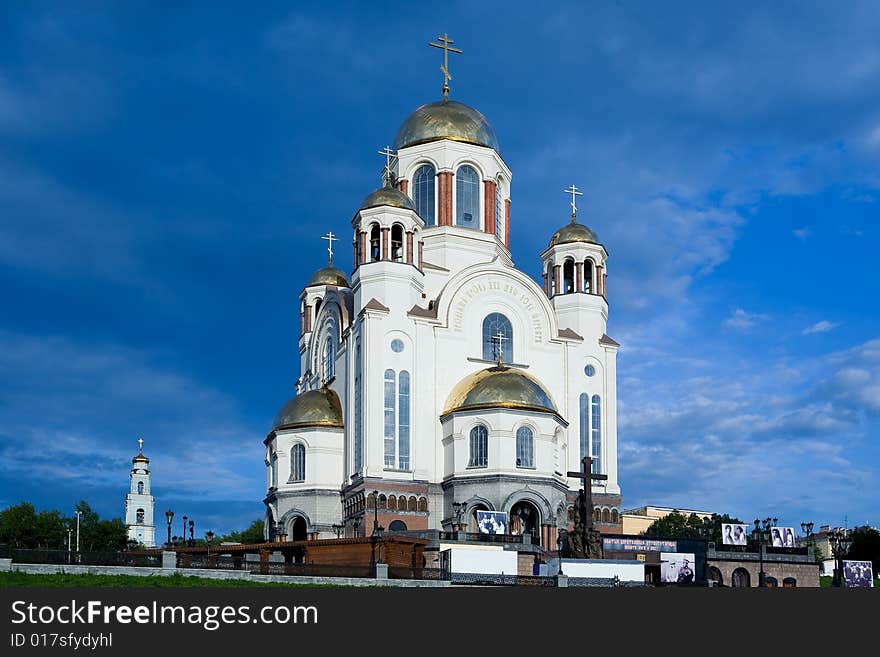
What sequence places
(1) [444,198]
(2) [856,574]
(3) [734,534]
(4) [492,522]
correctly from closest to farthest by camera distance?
(4) [492,522]
(2) [856,574]
(3) [734,534]
(1) [444,198]

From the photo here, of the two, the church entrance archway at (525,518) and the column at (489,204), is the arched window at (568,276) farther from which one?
the church entrance archway at (525,518)

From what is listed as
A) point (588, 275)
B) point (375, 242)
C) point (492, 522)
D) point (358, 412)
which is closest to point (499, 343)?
point (588, 275)

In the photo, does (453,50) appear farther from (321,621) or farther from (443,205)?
(321,621)

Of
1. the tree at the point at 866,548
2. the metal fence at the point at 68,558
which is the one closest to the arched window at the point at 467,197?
the metal fence at the point at 68,558

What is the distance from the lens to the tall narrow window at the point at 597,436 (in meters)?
56.7

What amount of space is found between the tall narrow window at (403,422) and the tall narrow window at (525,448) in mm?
4791

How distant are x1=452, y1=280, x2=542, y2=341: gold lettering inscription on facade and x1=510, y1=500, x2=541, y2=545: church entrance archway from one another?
8.92 meters

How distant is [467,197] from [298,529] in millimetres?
17770

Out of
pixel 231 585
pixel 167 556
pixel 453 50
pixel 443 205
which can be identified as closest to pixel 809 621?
pixel 231 585

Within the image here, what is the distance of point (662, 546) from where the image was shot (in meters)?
49.3

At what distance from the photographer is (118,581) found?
34.2 meters

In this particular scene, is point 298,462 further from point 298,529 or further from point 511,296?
point 511,296

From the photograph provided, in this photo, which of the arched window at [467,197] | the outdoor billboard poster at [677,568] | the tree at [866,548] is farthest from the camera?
the tree at [866,548]

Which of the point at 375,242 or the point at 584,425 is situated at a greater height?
the point at 375,242
